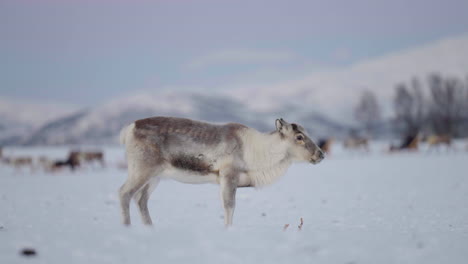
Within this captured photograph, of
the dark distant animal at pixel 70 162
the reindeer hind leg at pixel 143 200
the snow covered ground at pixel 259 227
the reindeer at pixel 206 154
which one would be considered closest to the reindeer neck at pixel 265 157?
the reindeer at pixel 206 154

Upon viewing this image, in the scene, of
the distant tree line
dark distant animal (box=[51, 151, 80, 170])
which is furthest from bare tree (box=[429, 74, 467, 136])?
dark distant animal (box=[51, 151, 80, 170])

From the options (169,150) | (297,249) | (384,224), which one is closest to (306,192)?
(384,224)

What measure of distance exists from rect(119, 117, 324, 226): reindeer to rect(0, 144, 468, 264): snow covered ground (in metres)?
0.71

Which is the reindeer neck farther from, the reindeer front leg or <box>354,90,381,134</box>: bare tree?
<box>354,90,381,134</box>: bare tree

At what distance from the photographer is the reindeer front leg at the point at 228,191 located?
652 cm

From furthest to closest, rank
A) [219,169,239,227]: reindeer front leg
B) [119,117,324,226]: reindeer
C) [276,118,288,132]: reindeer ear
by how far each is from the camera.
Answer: [276,118,288,132]: reindeer ear, [119,117,324,226]: reindeer, [219,169,239,227]: reindeer front leg

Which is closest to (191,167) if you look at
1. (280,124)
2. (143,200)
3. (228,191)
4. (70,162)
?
(228,191)

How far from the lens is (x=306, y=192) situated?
1399 centimetres

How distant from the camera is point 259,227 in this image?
22.9 feet

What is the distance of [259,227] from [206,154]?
1509mm

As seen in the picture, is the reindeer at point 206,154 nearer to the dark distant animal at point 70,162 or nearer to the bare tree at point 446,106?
the dark distant animal at point 70,162

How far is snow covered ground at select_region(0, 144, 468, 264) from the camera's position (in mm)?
Result: 4789

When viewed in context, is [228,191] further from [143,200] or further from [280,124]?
[143,200]

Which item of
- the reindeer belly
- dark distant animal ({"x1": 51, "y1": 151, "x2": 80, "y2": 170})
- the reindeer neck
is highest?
dark distant animal ({"x1": 51, "y1": 151, "x2": 80, "y2": 170})
